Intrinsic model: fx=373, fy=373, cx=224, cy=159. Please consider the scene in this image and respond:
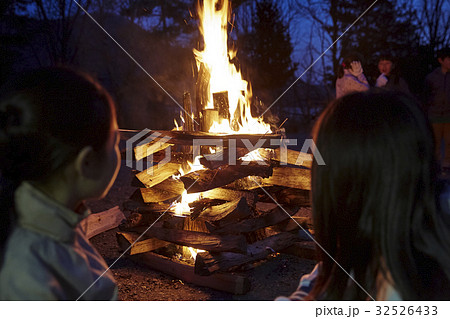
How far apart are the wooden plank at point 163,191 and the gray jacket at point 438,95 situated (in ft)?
21.0

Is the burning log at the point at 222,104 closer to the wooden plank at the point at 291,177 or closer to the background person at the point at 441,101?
the wooden plank at the point at 291,177

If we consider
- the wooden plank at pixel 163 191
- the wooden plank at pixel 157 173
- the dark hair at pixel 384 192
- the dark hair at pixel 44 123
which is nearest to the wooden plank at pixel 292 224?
the wooden plank at pixel 163 191

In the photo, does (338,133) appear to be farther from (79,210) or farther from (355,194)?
Result: (79,210)

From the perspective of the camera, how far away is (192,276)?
146 inches

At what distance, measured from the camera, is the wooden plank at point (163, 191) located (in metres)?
4.37

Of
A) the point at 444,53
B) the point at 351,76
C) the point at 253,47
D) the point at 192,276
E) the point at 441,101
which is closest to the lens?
the point at 192,276

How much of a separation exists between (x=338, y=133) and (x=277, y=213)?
10.4ft

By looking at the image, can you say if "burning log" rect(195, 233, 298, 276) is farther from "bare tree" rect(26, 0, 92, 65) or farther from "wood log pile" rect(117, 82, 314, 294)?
"bare tree" rect(26, 0, 92, 65)

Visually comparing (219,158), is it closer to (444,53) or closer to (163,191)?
(163,191)

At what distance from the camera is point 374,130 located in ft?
3.93

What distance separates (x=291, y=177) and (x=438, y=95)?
592cm

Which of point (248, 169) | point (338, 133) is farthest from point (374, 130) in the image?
point (248, 169)

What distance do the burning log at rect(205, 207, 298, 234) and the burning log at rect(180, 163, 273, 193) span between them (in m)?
0.44

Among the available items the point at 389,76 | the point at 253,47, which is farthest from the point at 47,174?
the point at 253,47
